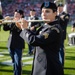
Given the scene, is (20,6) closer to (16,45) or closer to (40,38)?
(16,45)

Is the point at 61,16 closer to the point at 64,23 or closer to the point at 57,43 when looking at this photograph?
the point at 64,23

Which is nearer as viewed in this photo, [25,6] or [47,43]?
[47,43]

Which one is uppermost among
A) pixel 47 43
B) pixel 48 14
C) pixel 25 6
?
pixel 48 14

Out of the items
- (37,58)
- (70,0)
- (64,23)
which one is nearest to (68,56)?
(64,23)

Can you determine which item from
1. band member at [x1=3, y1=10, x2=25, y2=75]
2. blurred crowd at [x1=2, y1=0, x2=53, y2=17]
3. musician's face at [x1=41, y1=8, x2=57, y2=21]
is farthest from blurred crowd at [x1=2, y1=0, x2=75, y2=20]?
musician's face at [x1=41, y1=8, x2=57, y2=21]

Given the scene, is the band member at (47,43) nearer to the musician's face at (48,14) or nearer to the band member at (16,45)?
the musician's face at (48,14)

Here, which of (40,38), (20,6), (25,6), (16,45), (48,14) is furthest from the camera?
(20,6)

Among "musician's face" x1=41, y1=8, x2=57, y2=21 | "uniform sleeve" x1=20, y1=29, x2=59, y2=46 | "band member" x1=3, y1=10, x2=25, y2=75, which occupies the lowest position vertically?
"band member" x1=3, y1=10, x2=25, y2=75

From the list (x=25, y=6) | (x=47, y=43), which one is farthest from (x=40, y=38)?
(x=25, y=6)

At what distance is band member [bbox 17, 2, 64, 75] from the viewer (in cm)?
414

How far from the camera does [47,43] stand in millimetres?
4156

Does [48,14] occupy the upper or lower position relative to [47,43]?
upper

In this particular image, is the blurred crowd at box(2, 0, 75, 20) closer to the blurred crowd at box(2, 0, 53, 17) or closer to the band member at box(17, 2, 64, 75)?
the blurred crowd at box(2, 0, 53, 17)

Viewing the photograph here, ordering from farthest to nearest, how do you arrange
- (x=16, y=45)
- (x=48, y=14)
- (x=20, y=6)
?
(x=20, y=6), (x=16, y=45), (x=48, y=14)
